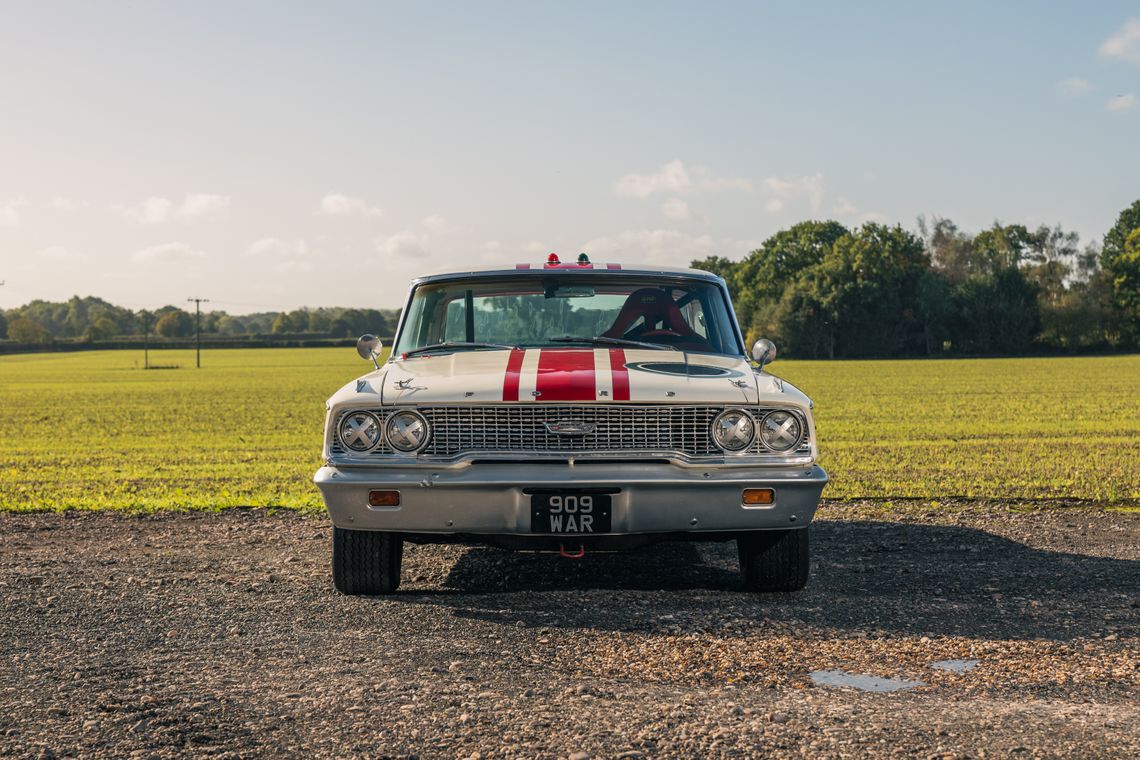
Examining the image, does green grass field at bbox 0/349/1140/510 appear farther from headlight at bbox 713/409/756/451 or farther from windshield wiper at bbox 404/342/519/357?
headlight at bbox 713/409/756/451

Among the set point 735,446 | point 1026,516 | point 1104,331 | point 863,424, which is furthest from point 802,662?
point 1104,331

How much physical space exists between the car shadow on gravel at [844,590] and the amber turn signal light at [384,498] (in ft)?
2.09

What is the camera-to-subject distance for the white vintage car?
5.36 meters

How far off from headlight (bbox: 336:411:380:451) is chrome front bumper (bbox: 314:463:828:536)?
0.45ft

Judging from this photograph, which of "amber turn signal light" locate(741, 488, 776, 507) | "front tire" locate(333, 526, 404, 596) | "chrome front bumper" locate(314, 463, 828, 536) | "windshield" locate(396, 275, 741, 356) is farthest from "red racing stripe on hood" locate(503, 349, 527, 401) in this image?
"amber turn signal light" locate(741, 488, 776, 507)

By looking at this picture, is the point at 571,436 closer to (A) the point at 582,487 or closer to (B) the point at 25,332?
(A) the point at 582,487

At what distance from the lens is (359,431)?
18.3ft

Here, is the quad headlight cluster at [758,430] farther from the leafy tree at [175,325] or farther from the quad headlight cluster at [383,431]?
the leafy tree at [175,325]

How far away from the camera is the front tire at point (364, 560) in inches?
231

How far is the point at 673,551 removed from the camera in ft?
24.6

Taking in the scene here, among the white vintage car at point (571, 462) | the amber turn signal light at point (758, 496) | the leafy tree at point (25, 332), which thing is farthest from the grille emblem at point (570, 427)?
the leafy tree at point (25, 332)

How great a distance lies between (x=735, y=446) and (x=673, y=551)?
2123mm

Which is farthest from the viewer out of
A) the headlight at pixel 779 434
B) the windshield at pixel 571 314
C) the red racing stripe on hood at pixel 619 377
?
the windshield at pixel 571 314

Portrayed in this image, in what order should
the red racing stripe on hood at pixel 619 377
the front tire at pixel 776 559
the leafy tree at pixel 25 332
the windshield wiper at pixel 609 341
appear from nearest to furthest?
the red racing stripe on hood at pixel 619 377 < the front tire at pixel 776 559 < the windshield wiper at pixel 609 341 < the leafy tree at pixel 25 332
